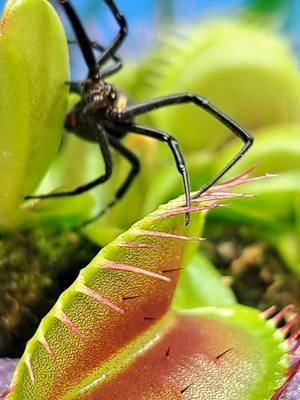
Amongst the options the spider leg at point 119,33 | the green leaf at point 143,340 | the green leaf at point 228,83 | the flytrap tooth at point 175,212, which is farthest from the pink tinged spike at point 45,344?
the green leaf at point 228,83

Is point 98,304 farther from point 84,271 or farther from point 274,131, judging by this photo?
point 274,131

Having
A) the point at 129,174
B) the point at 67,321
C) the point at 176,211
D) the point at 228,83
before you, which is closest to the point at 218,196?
the point at 176,211

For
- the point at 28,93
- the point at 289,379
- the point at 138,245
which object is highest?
the point at 28,93

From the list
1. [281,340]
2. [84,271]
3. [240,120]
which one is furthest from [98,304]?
[240,120]

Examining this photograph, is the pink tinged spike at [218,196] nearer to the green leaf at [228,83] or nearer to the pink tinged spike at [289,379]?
the pink tinged spike at [289,379]

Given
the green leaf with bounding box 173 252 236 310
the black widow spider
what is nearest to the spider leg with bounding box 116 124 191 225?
the black widow spider

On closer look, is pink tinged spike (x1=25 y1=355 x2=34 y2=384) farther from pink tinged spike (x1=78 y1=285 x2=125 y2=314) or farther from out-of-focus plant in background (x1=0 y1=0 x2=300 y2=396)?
out-of-focus plant in background (x1=0 y1=0 x2=300 y2=396)

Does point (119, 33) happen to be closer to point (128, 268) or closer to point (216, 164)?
point (216, 164)
